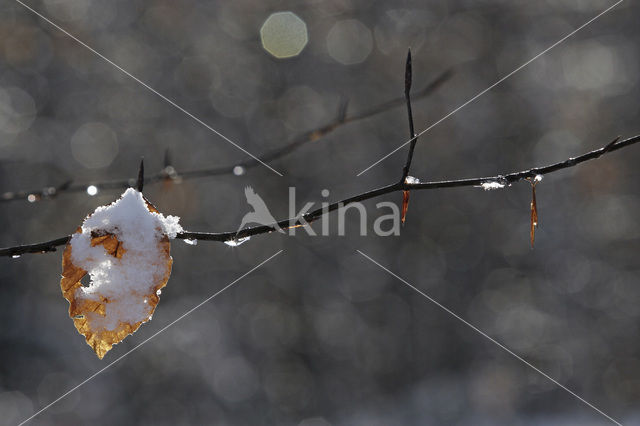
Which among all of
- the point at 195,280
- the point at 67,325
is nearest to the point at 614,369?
the point at 195,280

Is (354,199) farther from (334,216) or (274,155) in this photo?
(334,216)

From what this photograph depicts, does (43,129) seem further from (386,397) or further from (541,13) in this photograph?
(541,13)

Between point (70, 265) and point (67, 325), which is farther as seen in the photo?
point (67, 325)

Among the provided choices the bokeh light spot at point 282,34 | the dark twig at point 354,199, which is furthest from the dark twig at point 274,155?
the bokeh light spot at point 282,34

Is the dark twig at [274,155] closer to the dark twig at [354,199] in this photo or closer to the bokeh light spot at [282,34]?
the dark twig at [354,199]

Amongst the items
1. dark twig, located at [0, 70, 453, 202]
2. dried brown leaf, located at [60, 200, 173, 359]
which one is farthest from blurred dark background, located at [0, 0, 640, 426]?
dried brown leaf, located at [60, 200, 173, 359]

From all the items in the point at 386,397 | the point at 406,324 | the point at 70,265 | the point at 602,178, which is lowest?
the point at 386,397
